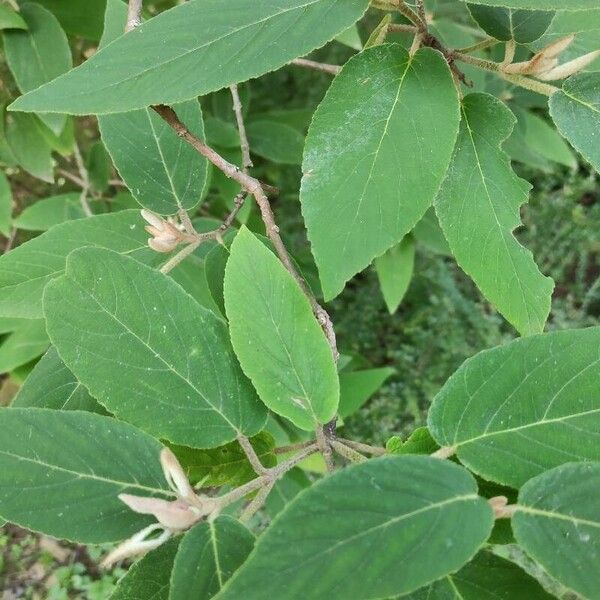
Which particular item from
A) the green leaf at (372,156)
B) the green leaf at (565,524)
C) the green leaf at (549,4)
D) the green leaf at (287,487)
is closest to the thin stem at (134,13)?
the green leaf at (372,156)

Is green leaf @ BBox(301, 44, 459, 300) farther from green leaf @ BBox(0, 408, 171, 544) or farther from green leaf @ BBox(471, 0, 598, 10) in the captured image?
green leaf @ BBox(0, 408, 171, 544)

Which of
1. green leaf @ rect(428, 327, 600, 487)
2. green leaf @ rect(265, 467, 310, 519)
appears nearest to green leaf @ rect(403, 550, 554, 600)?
green leaf @ rect(428, 327, 600, 487)

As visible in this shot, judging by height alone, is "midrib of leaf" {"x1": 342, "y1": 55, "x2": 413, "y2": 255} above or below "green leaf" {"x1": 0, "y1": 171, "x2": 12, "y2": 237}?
above

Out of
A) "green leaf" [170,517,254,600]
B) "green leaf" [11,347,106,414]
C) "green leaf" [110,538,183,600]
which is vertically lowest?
"green leaf" [110,538,183,600]

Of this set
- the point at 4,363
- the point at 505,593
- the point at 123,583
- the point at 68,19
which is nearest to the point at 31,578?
the point at 4,363

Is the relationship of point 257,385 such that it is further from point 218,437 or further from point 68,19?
point 68,19
